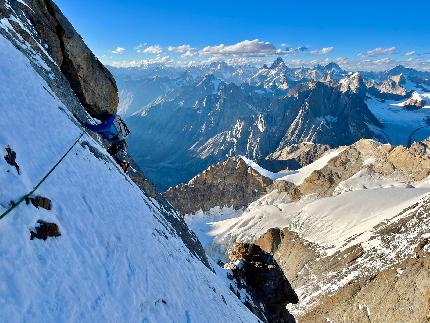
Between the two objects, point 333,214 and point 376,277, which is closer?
point 376,277

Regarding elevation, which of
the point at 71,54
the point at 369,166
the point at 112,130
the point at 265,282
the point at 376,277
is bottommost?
the point at 376,277

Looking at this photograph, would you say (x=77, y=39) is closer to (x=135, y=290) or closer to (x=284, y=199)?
(x=135, y=290)

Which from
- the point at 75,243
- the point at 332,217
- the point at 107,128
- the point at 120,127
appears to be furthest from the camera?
the point at 332,217

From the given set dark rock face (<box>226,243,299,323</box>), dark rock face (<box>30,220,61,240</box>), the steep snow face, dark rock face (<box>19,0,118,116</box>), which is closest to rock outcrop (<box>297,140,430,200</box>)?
dark rock face (<box>226,243,299,323</box>)

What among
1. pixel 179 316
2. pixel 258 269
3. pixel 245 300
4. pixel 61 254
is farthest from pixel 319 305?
pixel 61 254

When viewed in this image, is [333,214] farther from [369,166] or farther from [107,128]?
[107,128]

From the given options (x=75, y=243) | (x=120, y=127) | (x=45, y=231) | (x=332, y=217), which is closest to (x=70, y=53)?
(x=120, y=127)

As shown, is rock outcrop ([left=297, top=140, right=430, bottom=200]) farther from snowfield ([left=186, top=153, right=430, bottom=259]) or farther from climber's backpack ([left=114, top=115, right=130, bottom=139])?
climber's backpack ([left=114, top=115, right=130, bottom=139])
